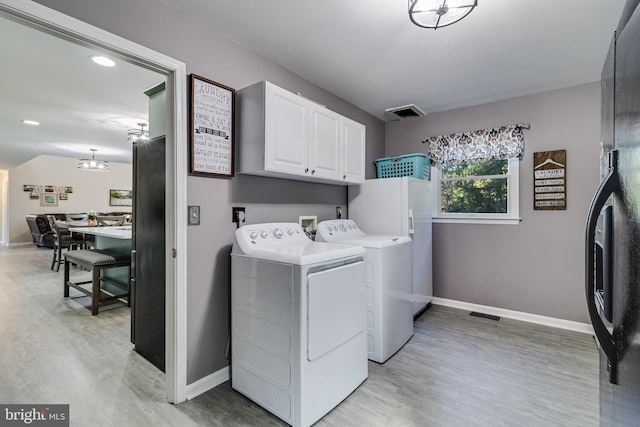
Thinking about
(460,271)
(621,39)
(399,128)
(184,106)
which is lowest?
(460,271)

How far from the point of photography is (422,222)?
3.27m

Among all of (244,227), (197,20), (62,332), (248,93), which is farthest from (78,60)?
(62,332)

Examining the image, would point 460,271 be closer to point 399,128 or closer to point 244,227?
point 399,128

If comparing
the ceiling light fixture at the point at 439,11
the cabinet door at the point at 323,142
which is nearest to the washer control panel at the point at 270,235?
the cabinet door at the point at 323,142

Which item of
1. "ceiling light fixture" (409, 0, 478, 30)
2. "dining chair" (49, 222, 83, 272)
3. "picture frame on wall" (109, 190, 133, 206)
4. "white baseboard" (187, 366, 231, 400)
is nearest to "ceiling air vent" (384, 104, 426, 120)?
"ceiling light fixture" (409, 0, 478, 30)

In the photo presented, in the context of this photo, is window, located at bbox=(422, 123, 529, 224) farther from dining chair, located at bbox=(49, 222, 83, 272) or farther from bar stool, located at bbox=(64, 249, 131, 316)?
dining chair, located at bbox=(49, 222, 83, 272)

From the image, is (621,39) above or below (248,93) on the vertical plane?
below

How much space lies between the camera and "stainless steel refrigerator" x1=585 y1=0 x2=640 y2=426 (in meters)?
0.60

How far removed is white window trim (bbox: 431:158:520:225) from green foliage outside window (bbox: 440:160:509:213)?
6 cm

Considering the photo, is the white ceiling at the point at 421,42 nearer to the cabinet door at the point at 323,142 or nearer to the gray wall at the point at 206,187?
the gray wall at the point at 206,187

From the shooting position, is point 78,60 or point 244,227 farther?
point 78,60

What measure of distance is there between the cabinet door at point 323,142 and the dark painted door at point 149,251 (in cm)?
110

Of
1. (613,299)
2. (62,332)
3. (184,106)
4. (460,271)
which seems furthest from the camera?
(460,271)

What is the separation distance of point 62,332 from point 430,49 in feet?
13.4
